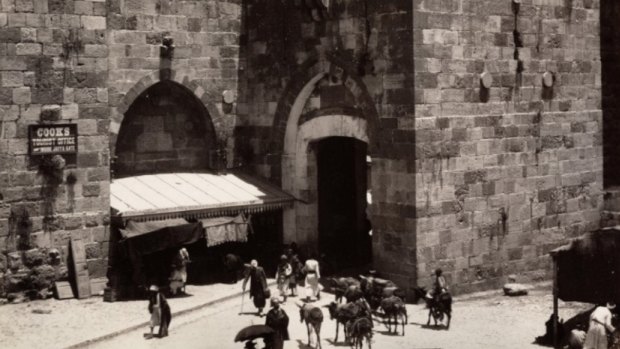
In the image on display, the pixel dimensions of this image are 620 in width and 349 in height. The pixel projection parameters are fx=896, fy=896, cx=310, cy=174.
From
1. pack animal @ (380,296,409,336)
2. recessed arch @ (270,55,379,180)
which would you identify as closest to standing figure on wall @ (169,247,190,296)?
recessed arch @ (270,55,379,180)

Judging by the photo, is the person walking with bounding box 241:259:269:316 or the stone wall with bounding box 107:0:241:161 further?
the stone wall with bounding box 107:0:241:161

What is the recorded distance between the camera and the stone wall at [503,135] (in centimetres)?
1988

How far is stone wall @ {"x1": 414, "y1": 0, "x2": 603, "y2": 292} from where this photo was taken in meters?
19.9

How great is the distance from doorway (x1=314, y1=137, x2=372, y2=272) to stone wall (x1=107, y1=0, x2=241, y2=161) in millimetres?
2733

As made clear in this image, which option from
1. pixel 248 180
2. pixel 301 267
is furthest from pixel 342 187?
pixel 301 267

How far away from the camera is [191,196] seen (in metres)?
21.6

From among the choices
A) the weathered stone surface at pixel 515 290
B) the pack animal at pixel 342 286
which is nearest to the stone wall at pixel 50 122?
the pack animal at pixel 342 286

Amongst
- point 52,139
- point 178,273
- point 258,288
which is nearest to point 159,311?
point 258,288

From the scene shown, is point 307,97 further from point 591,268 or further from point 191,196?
point 591,268

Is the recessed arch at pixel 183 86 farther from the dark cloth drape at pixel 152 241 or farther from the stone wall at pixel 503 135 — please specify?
the stone wall at pixel 503 135

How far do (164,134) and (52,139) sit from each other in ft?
12.1

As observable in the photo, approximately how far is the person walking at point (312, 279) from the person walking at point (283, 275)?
0.40m

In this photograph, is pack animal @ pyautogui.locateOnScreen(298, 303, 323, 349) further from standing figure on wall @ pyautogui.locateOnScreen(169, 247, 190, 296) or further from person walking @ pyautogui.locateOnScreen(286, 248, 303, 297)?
standing figure on wall @ pyautogui.locateOnScreen(169, 247, 190, 296)

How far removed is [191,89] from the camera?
2277 centimetres
